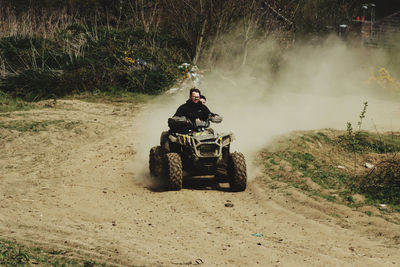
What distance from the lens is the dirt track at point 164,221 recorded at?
6.89 m

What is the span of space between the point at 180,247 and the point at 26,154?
23.3 ft

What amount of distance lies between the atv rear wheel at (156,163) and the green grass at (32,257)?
4.28 m

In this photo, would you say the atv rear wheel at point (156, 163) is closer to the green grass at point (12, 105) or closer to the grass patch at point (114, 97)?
the green grass at point (12, 105)

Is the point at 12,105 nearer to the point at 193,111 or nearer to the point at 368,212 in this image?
Answer: the point at 193,111

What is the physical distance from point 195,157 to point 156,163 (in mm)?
1185

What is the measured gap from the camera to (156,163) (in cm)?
1073

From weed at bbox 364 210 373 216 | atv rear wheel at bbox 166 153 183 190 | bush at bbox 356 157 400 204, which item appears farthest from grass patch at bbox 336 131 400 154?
atv rear wheel at bbox 166 153 183 190

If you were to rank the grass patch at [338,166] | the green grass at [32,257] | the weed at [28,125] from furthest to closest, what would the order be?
the weed at [28,125] → the grass patch at [338,166] → the green grass at [32,257]

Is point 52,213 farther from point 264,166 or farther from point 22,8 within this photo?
point 22,8

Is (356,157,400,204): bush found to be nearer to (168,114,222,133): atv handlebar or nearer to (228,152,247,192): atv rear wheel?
(228,152,247,192): atv rear wheel

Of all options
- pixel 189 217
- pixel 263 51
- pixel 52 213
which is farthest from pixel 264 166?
pixel 263 51

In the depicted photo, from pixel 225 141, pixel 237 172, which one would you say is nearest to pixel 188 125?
pixel 225 141

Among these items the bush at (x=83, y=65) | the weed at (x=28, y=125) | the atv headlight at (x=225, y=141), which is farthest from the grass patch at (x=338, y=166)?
the bush at (x=83, y=65)

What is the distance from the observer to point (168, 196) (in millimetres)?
9875
